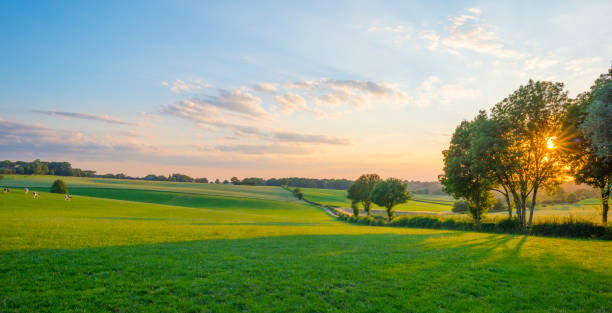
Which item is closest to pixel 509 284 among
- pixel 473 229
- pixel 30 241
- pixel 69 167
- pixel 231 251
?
pixel 231 251

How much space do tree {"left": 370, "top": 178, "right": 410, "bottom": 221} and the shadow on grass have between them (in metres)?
53.3

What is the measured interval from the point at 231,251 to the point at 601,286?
1666cm

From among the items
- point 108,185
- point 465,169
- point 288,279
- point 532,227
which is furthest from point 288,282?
point 108,185

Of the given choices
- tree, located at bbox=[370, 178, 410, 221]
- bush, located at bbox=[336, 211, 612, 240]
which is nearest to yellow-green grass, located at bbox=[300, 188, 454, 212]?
tree, located at bbox=[370, 178, 410, 221]

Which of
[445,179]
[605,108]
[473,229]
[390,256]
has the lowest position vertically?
[473,229]

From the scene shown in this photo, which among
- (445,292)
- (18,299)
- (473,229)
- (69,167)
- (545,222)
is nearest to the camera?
(18,299)

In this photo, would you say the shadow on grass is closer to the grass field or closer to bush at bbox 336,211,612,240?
Answer: the grass field

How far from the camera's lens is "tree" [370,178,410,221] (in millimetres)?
68500

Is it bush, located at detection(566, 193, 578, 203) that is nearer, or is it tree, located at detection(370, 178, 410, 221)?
tree, located at detection(370, 178, 410, 221)

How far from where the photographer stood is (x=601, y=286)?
424 inches

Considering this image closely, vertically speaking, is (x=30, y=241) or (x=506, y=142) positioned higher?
(x=506, y=142)

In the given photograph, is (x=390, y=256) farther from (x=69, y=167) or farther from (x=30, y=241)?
(x=69, y=167)

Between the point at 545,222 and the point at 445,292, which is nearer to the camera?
the point at 445,292

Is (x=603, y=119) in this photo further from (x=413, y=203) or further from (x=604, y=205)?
(x=413, y=203)
